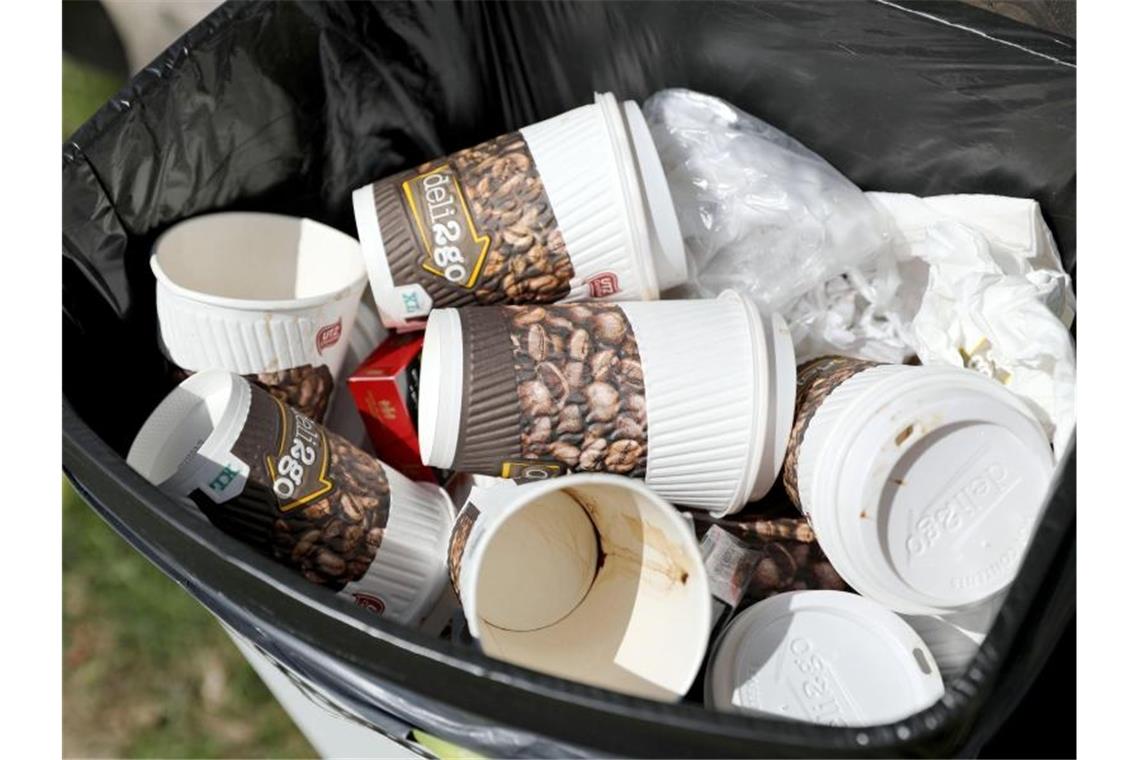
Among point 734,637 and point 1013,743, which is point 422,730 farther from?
point 1013,743

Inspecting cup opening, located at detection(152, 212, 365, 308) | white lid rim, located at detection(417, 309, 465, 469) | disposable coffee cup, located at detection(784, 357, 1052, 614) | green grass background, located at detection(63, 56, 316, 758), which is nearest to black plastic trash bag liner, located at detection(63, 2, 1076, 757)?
cup opening, located at detection(152, 212, 365, 308)

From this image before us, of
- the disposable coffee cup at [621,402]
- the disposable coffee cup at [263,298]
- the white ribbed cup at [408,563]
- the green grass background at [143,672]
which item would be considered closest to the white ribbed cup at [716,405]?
the disposable coffee cup at [621,402]

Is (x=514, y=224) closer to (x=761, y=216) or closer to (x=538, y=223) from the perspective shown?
(x=538, y=223)

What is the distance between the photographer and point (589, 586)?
990mm

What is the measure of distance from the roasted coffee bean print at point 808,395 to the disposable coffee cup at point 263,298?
0.47 metres

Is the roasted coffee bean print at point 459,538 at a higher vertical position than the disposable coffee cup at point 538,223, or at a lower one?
lower

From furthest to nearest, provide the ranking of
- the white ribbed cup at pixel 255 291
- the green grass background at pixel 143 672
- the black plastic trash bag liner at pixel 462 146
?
the green grass background at pixel 143 672 < the white ribbed cup at pixel 255 291 < the black plastic trash bag liner at pixel 462 146

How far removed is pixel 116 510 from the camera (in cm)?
83

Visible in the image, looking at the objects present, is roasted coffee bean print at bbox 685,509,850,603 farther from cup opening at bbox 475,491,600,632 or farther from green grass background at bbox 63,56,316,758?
green grass background at bbox 63,56,316,758

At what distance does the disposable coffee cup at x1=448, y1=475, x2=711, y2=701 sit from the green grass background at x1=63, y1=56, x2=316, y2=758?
62cm

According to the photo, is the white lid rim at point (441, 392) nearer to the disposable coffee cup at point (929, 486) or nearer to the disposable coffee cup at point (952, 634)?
the disposable coffee cup at point (929, 486)

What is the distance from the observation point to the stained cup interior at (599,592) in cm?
82

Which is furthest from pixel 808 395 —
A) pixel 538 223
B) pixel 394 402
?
pixel 394 402

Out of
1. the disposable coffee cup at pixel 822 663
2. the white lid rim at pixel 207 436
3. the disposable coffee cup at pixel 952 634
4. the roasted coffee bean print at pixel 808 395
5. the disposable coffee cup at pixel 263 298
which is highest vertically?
the disposable coffee cup at pixel 263 298
